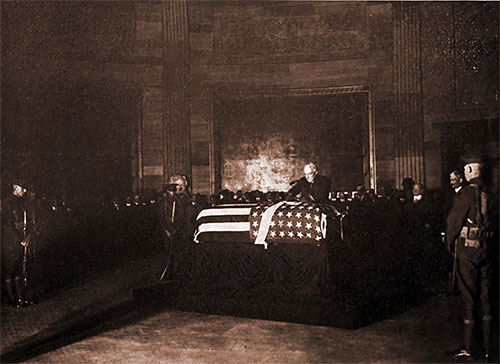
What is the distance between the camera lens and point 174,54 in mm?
13602

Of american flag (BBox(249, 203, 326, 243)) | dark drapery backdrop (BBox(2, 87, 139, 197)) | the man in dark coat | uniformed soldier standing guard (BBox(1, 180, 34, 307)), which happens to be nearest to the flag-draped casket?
american flag (BBox(249, 203, 326, 243))

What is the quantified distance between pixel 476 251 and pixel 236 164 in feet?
32.0

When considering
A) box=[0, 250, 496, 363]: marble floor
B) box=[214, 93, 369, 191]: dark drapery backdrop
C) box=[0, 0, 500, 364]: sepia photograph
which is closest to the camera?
box=[0, 250, 496, 363]: marble floor

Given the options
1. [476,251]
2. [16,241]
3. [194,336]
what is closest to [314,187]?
[194,336]

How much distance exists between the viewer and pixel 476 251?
15.3ft

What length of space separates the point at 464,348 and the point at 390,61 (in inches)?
383

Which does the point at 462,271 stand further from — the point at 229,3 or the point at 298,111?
the point at 229,3

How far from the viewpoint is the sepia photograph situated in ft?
21.4

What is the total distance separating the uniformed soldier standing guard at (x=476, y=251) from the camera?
15.4 ft

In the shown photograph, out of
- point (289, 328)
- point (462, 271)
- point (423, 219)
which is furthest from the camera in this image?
point (423, 219)

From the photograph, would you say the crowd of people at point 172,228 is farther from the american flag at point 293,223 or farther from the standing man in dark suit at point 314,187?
the american flag at point 293,223

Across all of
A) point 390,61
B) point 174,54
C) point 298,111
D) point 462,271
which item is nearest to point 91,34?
point 174,54

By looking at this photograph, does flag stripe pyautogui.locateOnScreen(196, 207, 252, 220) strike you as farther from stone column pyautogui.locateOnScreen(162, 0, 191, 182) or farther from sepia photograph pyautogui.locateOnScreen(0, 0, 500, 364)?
stone column pyautogui.locateOnScreen(162, 0, 191, 182)

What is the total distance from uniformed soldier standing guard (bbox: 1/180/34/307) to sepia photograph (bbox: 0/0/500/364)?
3cm
